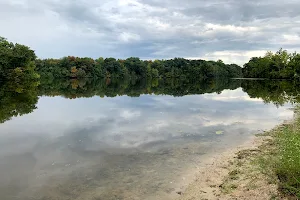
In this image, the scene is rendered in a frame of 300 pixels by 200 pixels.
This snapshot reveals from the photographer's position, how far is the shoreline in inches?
287

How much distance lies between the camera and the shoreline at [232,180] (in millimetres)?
7281

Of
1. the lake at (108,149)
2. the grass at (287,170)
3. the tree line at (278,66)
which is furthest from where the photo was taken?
the tree line at (278,66)

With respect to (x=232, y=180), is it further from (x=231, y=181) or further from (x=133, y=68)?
(x=133, y=68)

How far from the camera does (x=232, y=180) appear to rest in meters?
8.53

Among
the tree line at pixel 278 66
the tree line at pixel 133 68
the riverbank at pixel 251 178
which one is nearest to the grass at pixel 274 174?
the riverbank at pixel 251 178

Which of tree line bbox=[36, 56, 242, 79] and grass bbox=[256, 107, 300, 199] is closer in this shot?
grass bbox=[256, 107, 300, 199]

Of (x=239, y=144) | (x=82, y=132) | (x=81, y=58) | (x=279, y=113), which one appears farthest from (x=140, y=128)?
(x=81, y=58)

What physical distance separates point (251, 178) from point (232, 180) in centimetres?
58

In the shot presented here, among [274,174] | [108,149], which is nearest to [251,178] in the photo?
[274,174]

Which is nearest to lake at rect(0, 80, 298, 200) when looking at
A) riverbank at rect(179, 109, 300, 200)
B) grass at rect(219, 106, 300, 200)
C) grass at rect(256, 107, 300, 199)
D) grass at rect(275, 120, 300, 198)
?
riverbank at rect(179, 109, 300, 200)

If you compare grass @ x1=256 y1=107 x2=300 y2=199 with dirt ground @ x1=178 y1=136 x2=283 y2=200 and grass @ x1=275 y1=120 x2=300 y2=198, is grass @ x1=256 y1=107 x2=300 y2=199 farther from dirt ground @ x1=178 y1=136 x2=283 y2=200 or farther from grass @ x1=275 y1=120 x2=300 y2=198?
dirt ground @ x1=178 y1=136 x2=283 y2=200

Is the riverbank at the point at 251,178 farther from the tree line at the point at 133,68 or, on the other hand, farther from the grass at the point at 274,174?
the tree line at the point at 133,68

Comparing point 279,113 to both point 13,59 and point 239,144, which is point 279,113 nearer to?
point 239,144

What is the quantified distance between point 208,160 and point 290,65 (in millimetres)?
92901
